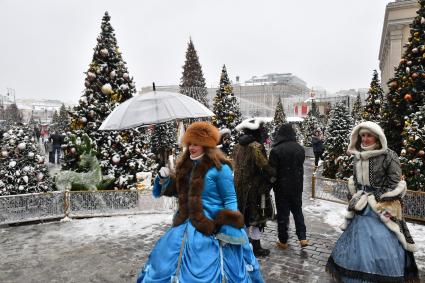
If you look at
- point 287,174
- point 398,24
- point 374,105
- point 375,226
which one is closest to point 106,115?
point 287,174

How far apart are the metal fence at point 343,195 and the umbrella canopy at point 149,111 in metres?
4.81

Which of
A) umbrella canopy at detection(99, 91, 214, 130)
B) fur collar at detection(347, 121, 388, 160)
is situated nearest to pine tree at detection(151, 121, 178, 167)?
umbrella canopy at detection(99, 91, 214, 130)

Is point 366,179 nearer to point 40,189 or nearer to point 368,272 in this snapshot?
point 368,272

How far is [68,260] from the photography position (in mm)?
5820

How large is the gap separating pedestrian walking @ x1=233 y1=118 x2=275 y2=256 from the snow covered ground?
2.14 metres

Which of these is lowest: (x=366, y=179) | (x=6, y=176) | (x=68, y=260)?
(x=68, y=260)

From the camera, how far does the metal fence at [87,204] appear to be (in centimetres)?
793

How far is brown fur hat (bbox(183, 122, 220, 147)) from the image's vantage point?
3582 mm

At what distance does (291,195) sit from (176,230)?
2697mm

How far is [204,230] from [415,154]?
21.6ft

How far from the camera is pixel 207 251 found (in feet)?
11.3

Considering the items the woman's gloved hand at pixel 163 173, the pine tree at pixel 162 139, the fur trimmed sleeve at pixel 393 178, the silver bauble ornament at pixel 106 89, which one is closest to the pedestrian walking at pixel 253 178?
→ the fur trimmed sleeve at pixel 393 178

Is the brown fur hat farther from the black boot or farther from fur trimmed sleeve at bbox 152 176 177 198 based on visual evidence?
the black boot

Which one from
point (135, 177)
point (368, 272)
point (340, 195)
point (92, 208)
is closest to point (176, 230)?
point (368, 272)
